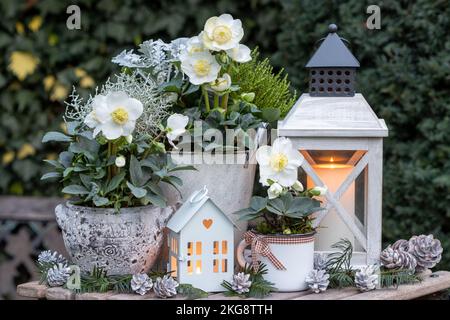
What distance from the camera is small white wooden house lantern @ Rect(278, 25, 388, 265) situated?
1.75 metres

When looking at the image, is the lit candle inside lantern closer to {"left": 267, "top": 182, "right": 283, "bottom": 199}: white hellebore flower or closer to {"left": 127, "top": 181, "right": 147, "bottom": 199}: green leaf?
{"left": 267, "top": 182, "right": 283, "bottom": 199}: white hellebore flower

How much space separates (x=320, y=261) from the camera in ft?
5.90

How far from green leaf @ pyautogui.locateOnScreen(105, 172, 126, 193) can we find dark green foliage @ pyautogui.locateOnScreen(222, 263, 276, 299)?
1.04ft

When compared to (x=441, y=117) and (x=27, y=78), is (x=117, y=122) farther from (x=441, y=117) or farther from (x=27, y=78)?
(x=27, y=78)

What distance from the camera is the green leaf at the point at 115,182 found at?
1666 millimetres

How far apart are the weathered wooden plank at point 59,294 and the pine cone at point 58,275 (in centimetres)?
2

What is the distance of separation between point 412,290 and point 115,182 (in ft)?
2.32

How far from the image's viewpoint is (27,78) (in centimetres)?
372

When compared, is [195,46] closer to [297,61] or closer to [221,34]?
[221,34]

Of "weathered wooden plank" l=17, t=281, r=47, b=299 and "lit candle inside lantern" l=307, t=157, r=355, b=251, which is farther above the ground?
"lit candle inside lantern" l=307, t=157, r=355, b=251

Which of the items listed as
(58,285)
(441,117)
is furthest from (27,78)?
(58,285)

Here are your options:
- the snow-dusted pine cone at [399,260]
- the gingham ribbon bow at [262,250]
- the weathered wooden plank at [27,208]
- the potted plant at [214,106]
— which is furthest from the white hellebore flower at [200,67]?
the weathered wooden plank at [27,208]

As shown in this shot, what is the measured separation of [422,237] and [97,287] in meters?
0.80

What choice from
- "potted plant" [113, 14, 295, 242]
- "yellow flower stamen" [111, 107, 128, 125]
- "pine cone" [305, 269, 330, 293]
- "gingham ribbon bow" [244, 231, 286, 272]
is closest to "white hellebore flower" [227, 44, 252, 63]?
"potted plant" [113, 14, 295, 242]
